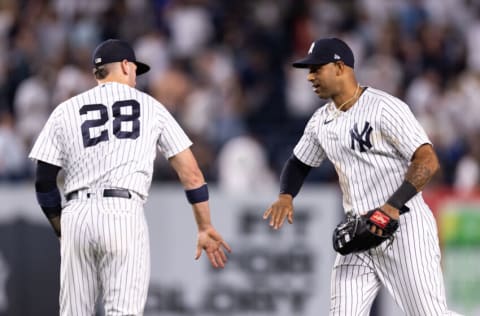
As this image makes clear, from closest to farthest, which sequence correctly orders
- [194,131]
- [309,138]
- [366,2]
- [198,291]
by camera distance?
[309,138] → [198,291] → [194,131] → [366,2]

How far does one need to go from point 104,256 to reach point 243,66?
7.65 metres

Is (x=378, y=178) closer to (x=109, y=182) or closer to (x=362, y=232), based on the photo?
(x=362, y=232)

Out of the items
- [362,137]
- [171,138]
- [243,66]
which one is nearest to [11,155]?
[243,66]

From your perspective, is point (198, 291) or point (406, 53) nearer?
point (198, 291)

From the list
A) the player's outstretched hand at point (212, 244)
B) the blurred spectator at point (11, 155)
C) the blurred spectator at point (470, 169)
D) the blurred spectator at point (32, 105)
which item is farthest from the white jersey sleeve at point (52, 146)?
the blurred spectator at point (32, 105)

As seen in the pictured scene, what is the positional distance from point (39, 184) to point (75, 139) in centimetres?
41

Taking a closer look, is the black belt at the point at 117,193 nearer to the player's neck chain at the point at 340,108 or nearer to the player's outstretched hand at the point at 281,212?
the player's outstretched hand at the point at 281,212

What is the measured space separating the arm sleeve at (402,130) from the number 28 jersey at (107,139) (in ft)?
A: 4.05

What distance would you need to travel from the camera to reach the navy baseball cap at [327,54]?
717 cm

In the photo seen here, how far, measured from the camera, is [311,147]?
24.7 feet

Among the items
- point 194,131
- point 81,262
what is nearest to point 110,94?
point 81,262

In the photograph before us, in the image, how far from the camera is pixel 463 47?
46.4ft

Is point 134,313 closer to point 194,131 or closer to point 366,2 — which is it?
point 194,131

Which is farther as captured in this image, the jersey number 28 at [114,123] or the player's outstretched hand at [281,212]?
the player's outstretched hand at [281,212]
